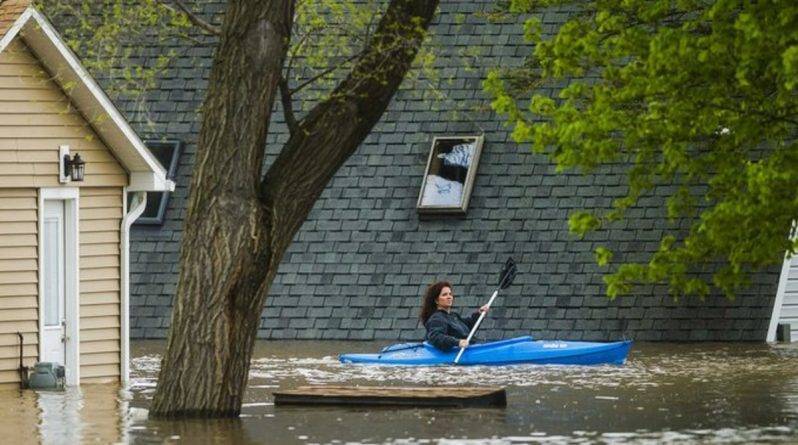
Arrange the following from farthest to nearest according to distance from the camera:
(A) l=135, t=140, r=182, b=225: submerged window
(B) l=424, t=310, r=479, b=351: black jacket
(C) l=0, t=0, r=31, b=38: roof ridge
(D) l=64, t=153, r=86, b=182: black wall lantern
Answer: (A) l=135, t=140, r=182, b=225: submerged window, (B) l=424, t=310, r=479, b=351: black jacket, (D) l=64, t=153, r=86, b=182: black wall lantern, (C) l=0, t=0, r=31, b=38: roof ridge

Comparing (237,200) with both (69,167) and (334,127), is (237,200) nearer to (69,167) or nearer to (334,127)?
(334,127)

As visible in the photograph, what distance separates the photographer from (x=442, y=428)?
2184 centimetres

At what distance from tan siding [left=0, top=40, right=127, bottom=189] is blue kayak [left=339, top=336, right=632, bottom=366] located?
552cm

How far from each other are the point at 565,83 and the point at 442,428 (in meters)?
15.8

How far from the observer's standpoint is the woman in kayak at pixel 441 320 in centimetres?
3152

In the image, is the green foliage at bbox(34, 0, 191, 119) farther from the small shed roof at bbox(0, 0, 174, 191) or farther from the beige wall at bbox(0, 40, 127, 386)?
the beige wall at bbox(0, 40, 127, 386)

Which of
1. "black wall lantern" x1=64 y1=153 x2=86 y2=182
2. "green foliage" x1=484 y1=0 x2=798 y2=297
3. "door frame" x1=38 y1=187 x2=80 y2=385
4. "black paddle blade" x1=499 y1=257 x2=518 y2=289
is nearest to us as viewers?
"green foliage" x1=484 y1=0 x2=798 y2=297

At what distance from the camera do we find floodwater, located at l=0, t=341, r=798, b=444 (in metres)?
21.1

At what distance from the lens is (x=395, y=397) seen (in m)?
24.4

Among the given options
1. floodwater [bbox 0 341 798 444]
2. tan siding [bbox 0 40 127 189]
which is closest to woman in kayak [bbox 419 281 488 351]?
floodwater [bbox 0 341 798 444]

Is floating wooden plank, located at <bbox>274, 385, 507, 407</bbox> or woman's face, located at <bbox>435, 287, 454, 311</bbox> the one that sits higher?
woman's face, located at <bbox>435, 287, 454, 311</bbox>

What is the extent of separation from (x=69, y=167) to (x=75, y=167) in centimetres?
13

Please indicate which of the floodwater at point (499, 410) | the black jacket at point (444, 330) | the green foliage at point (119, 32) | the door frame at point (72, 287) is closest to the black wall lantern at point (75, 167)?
the door frame at point (72, 287)

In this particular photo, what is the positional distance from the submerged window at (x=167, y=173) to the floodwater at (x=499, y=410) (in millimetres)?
6719
